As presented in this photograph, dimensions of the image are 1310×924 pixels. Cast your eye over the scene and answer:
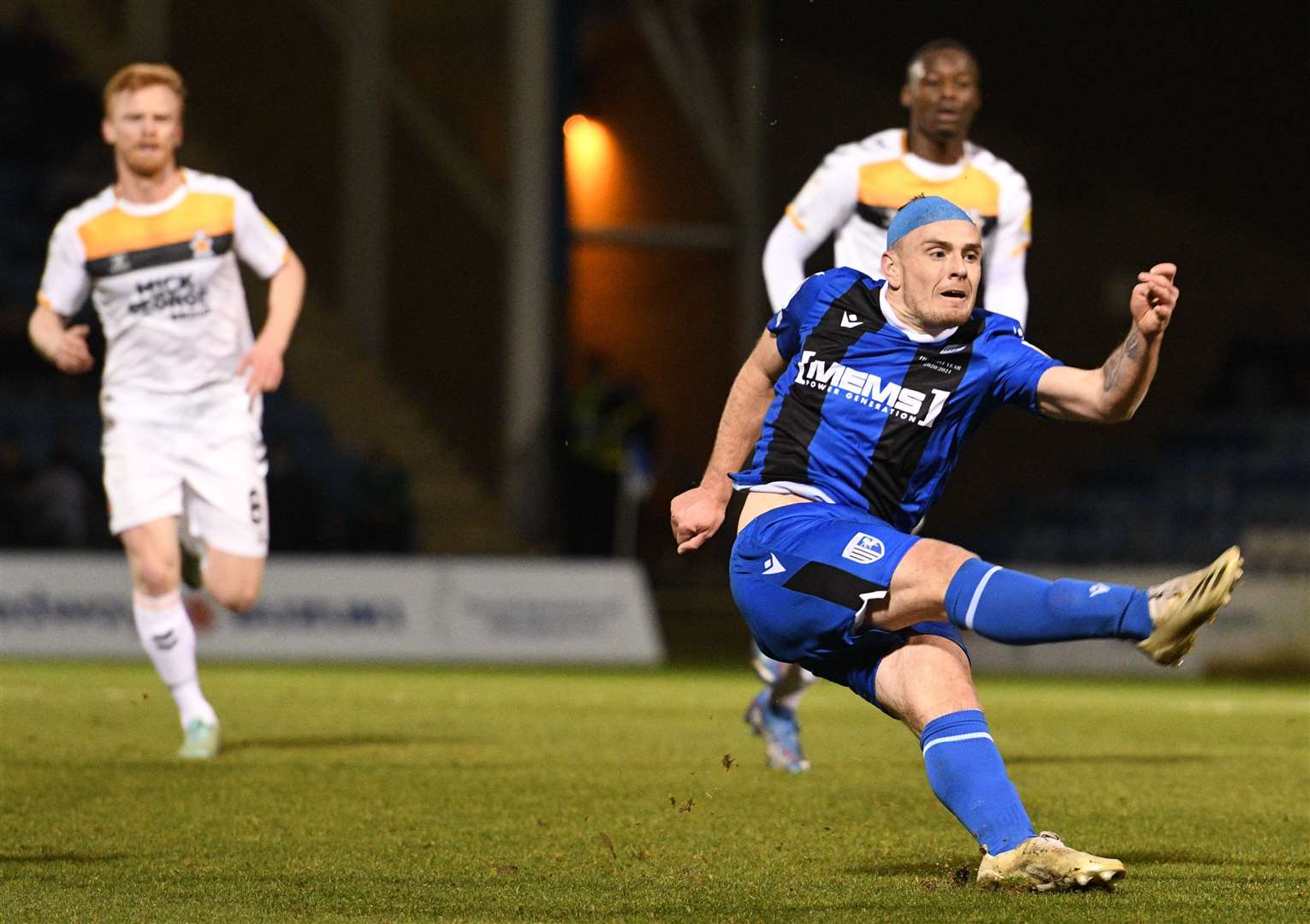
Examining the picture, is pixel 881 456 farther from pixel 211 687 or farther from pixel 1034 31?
pixel 1034 31

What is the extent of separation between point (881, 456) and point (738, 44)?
65.4 ft

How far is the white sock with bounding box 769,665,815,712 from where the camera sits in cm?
767

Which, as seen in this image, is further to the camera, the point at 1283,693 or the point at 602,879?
the point at 1283,693

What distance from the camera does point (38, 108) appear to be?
2261 cm

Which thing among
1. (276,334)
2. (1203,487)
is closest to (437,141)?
(1203,487)

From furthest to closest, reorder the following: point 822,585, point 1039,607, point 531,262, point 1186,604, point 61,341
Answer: point 531,262 < point 61,341 < point 822,585 < point 1039,607 < point 1186,604

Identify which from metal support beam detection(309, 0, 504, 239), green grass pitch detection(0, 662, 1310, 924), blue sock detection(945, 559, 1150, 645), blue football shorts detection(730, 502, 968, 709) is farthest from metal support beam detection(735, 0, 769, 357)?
blue sock detection(945, 559, 1150, 645)

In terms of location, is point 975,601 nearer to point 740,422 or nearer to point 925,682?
point 925,682

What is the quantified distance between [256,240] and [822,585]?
14.3 feet

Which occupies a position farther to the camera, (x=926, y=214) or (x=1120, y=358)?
(x=926, y=214)

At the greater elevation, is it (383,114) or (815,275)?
(815,275)

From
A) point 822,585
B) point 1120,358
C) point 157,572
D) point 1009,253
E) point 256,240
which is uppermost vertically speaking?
point 1120,358

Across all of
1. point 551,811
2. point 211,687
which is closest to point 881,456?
point 551,811

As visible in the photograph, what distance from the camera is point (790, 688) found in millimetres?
7715
